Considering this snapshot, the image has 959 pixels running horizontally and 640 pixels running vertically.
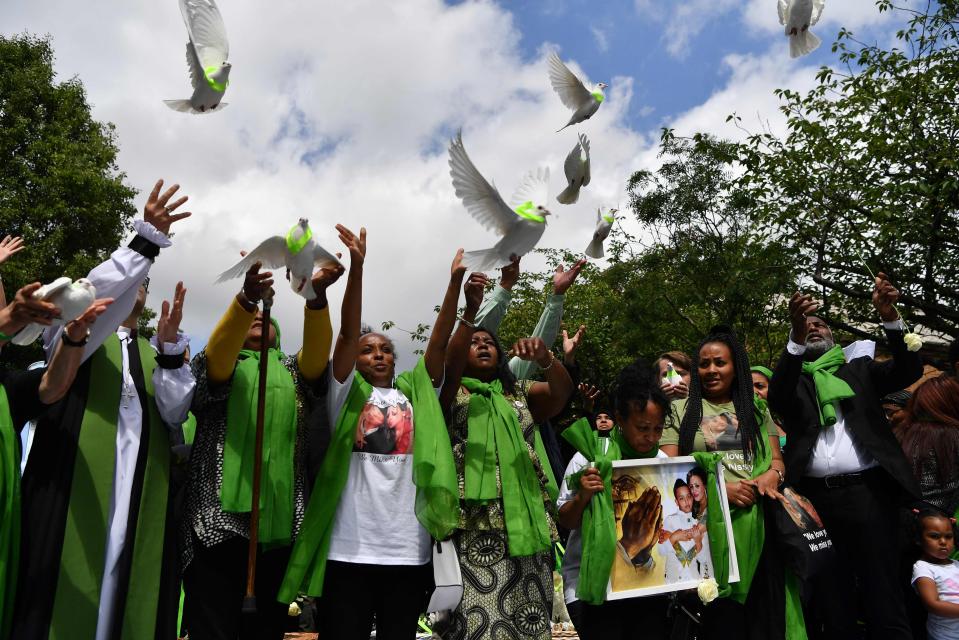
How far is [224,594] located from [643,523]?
1.76 m

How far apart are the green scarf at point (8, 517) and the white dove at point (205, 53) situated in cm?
141

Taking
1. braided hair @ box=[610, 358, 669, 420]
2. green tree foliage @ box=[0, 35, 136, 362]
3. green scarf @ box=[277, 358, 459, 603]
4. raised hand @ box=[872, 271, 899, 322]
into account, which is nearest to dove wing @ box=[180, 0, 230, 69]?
green scarf @ box=[277, 358, 459, 603]

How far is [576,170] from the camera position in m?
4.01

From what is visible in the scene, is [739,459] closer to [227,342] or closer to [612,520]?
[612,520]

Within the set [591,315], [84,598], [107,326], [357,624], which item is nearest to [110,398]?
[107,326]

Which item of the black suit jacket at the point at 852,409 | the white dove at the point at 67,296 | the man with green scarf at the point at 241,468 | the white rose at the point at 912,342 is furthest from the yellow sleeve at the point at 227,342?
the white rose at the point at 912,342

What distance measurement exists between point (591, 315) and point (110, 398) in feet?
56.4


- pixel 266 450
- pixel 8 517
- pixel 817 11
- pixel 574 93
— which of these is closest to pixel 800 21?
pixel 817 11

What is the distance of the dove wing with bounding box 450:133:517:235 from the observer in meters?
3.54

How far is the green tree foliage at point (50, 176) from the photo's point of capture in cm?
1362

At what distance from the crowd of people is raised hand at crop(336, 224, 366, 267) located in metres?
0.01

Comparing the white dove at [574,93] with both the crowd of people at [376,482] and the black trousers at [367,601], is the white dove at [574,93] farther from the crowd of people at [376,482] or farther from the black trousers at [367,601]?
the black trousers at [367,601]

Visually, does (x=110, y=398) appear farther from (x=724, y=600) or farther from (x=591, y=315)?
(x=591, y=315)

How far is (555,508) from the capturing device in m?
3.71
